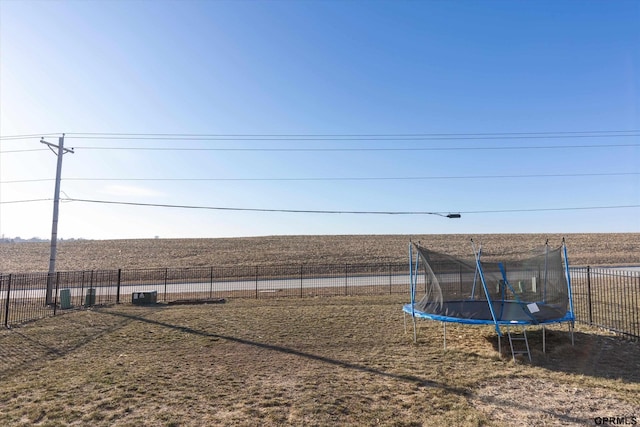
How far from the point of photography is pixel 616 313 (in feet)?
37.3

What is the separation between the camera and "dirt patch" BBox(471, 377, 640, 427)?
4.72 m

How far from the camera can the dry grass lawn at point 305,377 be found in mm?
4867

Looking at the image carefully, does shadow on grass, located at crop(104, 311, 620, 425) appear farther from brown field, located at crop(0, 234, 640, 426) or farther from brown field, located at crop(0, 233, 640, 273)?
brown field, located at crop(0, 233, 640, 273)

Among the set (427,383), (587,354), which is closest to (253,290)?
(427,383)

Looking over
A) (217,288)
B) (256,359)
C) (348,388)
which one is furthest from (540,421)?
(217,288)

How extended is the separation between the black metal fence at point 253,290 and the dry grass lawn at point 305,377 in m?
2.37

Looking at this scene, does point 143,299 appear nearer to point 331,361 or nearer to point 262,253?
point 331,361

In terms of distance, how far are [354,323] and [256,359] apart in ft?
13.8

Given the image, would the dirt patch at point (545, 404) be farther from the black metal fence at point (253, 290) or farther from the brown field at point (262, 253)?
the brown field at point (262, 253)

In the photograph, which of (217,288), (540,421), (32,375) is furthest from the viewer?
(217,288)

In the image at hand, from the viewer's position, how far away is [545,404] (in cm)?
521

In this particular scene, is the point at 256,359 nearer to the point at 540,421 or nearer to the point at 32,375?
the point at 32,375

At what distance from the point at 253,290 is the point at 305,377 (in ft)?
50.4

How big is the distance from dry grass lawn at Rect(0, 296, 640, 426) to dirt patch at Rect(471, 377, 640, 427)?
24 millimetres
